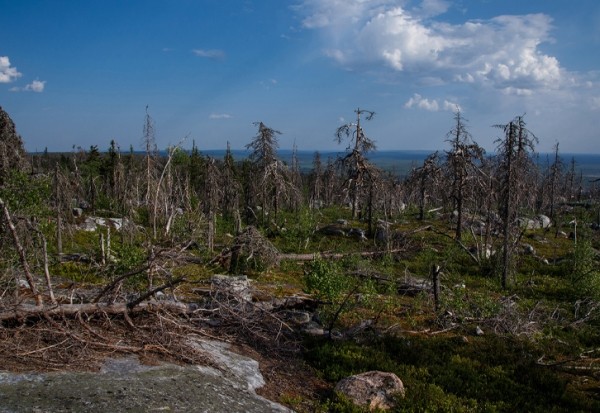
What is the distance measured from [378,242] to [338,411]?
24662 mm

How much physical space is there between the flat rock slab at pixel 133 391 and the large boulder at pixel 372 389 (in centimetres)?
163

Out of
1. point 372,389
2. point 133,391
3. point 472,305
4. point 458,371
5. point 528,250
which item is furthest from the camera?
point 528,250

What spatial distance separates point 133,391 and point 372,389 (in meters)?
4.89

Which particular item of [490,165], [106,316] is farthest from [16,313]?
[490,165]

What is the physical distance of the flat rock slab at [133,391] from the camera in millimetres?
6375

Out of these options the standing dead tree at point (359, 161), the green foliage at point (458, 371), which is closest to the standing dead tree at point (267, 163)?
the standing dead tree at point (359, 161)

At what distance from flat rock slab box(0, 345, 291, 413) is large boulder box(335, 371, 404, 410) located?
163 centimetres

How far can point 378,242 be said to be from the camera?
108 feet

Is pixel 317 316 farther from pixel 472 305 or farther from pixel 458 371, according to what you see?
pixel 472 305

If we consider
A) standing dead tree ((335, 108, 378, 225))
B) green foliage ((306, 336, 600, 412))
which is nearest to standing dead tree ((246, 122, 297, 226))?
standing dead tree ((335, 108, 378, 225))

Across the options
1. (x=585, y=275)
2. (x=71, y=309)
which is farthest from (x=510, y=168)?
(x=71, y=309)

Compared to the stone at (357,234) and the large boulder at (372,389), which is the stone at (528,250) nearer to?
the stone at (357,234)

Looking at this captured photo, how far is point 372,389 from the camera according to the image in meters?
9.52

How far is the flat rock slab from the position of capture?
20.9 ft
